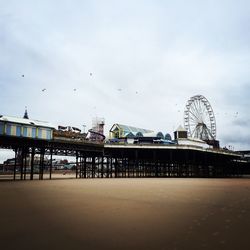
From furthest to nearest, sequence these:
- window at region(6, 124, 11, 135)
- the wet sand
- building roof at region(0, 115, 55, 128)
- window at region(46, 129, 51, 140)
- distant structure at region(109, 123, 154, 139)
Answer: distant structure at region(109, 123, 154, 139)
window at region(46, 129, 51, 140)
building roof at region(0, 115, 55, 128)
window at region(6, 124, 11, 135)
the wet sand

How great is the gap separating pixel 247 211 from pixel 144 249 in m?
8.57

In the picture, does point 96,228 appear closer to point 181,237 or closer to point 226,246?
point 181,237

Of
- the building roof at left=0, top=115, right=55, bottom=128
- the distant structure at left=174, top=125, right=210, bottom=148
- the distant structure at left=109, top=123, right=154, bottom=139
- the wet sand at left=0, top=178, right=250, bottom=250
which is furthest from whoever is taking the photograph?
the distant structure at left=109, top=123, right=154, bottom=139

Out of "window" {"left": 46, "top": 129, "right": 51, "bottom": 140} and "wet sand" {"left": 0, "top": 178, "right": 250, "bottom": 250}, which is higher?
"window" {"left": 46, "top": 129, "right": 51, "bottom": 140}

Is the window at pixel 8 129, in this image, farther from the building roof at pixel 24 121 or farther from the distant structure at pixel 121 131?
the distant structure at pixel 121 131

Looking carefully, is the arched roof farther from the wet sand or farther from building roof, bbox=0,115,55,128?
the wet sand

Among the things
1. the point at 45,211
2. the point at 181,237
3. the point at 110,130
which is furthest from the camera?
the point at 110,130

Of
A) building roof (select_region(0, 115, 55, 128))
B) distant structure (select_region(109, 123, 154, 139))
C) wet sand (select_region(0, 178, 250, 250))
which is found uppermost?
distant structure (select_region(109, 123, 154, 139))

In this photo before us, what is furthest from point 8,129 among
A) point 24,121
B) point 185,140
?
point 185,140

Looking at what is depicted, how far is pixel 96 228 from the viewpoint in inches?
409

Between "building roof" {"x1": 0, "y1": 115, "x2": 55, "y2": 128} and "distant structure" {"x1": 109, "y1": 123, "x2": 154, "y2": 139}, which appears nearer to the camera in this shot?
"building roof" {"x1": 0, "y1": 115, "x2": 55, "y2": 128}

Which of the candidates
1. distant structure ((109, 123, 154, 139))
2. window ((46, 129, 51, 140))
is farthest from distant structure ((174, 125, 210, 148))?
window ((46, 129, 51, 140))

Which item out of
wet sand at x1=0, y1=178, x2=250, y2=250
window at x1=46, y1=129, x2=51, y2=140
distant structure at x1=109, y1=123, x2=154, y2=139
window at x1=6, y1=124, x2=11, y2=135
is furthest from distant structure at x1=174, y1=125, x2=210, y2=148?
wet sand at x1=0, y1=178, x2=250, y2=250

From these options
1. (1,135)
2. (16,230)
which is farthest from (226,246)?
(1,135)
